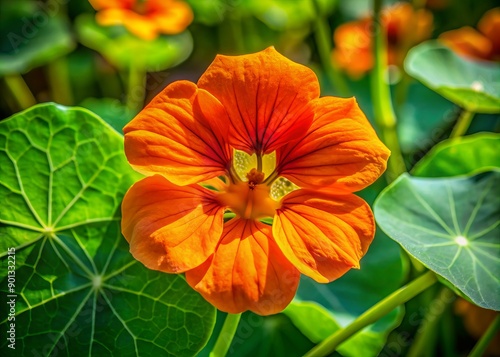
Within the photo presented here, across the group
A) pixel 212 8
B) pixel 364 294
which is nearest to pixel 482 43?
pixel 212 8

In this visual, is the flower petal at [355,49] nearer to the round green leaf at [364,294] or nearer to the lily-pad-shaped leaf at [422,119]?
the lily-pad-shaped leaf at [422,119]

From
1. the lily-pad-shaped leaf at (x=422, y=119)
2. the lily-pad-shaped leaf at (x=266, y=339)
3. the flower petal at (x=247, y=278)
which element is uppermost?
the flower petal at (x=247, y=278)

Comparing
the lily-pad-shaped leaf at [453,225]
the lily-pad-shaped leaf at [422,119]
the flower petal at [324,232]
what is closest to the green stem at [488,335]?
the lily-pad-shaped leaf at [453,225]

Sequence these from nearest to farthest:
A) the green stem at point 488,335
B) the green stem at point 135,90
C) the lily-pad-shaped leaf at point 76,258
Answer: the lily-pad-shaped leaf at point 76,258 < the green stem at point 488,335 < the green stem at point 135,90

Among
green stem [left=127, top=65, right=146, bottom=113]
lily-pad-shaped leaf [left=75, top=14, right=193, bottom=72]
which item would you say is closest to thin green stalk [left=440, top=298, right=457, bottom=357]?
green stem [left=127, top=65, right=146, bottom=113]

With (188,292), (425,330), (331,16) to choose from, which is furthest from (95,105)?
(331,16)

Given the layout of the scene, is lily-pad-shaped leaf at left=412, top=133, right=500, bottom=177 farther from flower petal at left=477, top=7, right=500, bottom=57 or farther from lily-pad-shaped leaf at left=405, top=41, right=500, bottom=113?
flower petal at left=477, top=7, right=500, bottom=57
